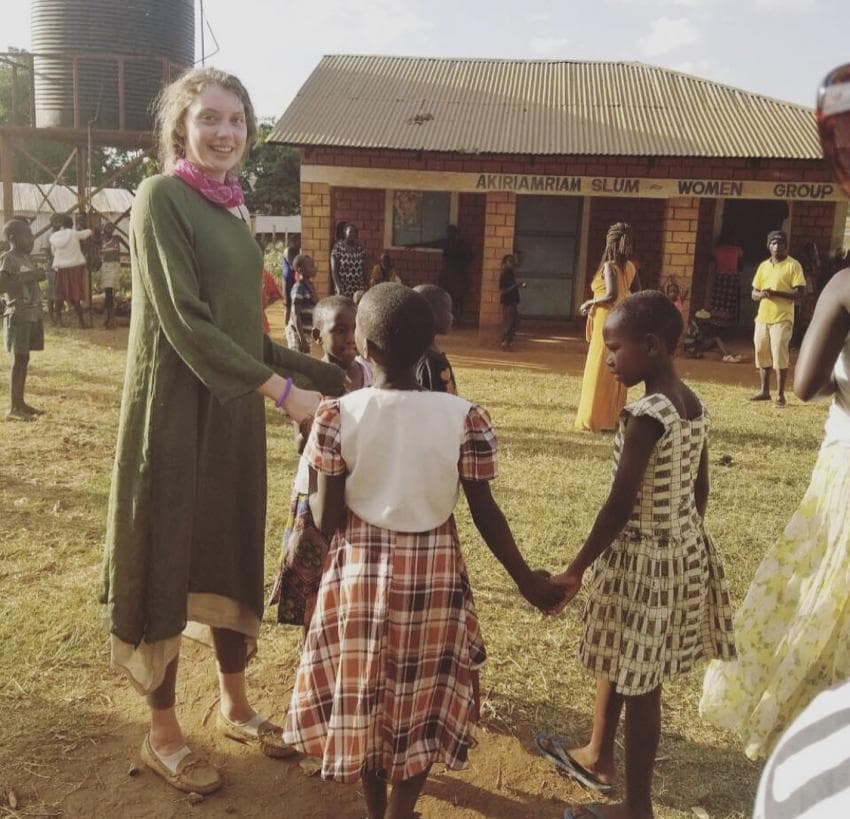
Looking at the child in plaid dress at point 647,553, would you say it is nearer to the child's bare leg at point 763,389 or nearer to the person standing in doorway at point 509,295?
the child's bare leg at point 763,389

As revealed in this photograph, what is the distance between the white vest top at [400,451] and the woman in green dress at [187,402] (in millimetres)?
367

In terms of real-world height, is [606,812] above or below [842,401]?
below

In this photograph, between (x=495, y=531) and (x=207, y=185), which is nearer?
(x=495, y=531)

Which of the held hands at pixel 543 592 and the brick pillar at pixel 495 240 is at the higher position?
the brick pillar at pixel 495 240

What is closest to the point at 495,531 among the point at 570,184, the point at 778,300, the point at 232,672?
the point at 232,672

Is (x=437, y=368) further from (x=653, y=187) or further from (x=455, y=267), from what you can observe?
(x=455, y=267)

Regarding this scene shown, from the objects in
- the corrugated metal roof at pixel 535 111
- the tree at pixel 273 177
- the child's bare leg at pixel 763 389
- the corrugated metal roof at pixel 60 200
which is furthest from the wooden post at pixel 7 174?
the corrugated metal roof at pixel 60 200

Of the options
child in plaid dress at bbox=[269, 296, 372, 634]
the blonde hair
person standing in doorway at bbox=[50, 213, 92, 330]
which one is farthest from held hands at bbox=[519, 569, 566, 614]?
person standing in doorway at bbox=[50, 213, 92, 330]

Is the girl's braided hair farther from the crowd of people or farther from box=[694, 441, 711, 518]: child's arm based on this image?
box=[694, 441, 711, 518]: child's arm

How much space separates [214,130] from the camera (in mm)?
2359

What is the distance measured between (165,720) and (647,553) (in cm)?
164

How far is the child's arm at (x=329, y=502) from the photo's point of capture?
2012mm

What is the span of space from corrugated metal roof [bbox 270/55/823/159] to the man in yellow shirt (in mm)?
3660

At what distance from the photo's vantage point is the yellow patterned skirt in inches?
99.8
